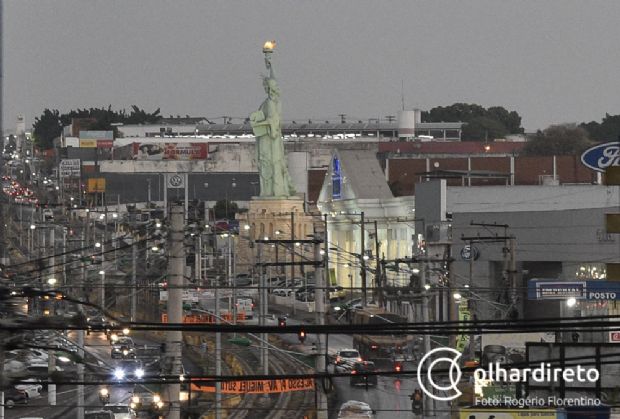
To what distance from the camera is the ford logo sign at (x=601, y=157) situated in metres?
23.6

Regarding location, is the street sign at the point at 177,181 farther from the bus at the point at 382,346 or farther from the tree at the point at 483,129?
the bus at the point at 382,346

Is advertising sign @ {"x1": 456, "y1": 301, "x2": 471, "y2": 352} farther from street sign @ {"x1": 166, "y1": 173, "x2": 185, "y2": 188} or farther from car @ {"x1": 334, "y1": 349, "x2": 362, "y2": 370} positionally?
street sign @ {"x1": 166, "y1": 173, "x2": 185, "y2": 188}

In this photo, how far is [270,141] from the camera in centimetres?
8775

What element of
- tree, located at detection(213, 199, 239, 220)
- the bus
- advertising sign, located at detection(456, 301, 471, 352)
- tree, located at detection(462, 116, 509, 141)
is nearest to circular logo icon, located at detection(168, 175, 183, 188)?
tree, located at detection(213, 199, 239, 220)

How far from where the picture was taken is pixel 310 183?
10681cm

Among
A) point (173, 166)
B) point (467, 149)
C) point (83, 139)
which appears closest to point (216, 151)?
point (173, 166)

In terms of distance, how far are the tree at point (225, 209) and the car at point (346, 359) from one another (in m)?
76.4

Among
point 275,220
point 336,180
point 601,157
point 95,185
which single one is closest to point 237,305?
point 336,180

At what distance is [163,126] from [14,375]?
187 m

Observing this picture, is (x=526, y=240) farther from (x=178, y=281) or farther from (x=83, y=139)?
(x=83, y=139)

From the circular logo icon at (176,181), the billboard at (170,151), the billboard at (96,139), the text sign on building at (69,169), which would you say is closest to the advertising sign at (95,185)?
the text sign on building at (69,169)

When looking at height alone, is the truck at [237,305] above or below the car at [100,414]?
above

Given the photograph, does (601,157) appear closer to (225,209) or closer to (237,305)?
(237,305)

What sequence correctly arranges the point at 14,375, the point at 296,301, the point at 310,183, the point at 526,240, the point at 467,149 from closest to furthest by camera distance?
1. the point at 14,375
2. the point at 526,240
3. the point at 296,301
4. the point at 310,183
5. the point at 467,149
